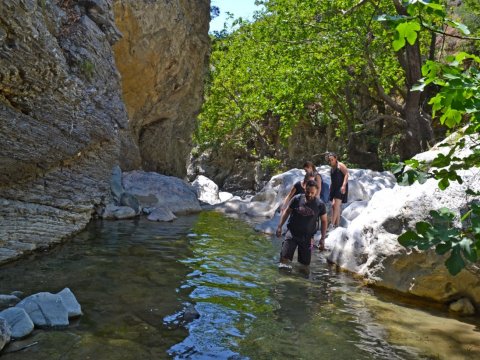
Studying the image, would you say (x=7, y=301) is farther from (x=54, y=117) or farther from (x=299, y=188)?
(x=299, y=188)

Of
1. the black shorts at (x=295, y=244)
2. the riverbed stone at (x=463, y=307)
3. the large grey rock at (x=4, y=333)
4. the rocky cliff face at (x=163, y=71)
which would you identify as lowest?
the large grey rock at (x=4, y=333)

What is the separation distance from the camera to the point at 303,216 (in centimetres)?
820

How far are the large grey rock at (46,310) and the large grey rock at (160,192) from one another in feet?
35.2

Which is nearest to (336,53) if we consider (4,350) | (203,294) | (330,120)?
(330,120)

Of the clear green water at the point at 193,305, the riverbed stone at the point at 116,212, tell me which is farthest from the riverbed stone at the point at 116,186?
the clear green water at the point at 193,305

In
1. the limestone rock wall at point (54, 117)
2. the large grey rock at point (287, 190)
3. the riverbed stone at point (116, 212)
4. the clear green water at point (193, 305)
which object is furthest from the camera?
the large grey rock at point (287, 190)

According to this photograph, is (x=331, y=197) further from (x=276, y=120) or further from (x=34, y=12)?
(x=276, y=120)

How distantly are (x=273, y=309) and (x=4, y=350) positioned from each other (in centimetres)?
317

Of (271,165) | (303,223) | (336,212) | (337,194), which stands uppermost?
(271,165)

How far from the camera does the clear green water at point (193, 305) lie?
4434mm

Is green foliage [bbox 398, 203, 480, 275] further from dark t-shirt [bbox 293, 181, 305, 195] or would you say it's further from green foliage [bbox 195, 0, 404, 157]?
green foliage [bbox 195, 0, 404, 157]

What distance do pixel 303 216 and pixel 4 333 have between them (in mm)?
5322

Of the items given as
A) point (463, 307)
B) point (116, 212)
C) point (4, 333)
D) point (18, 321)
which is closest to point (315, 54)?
point (116, 212)

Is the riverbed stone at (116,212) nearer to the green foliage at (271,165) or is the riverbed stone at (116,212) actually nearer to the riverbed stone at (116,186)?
the riverbed stone at (116,186)
